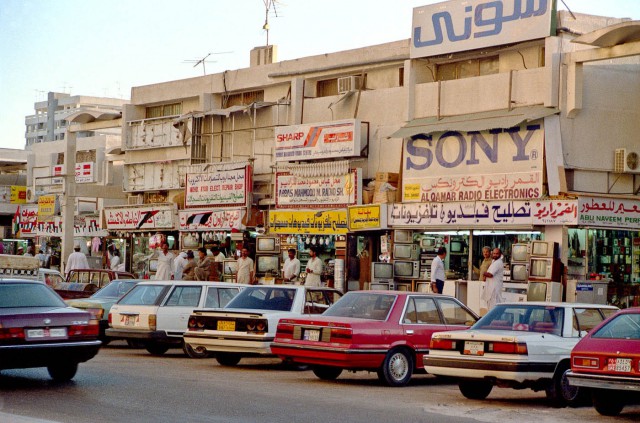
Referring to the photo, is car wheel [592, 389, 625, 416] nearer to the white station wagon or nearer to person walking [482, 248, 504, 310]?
the white station wagon

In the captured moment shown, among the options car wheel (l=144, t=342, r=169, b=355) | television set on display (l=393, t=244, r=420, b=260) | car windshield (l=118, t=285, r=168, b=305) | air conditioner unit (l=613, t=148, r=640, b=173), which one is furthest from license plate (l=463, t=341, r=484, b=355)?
television set on display (l=393, t=244, r=420, b=260)

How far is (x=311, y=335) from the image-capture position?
53.0ft

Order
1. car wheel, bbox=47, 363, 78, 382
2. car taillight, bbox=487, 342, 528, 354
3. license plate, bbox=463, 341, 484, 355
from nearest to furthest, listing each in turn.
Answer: car taillight, bbox=487, 342, 528, 354 < license plate, bbox=463, 341, 484, 355 < car wheel, bbox=47, 363, 78, 382

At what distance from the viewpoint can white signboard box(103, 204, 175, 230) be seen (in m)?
38.7

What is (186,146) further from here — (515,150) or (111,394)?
(111,394)

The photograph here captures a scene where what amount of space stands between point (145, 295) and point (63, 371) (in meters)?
5.10

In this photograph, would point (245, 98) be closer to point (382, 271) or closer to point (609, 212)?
point (382, 271)

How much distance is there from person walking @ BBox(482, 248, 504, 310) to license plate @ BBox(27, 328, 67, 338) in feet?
38.4

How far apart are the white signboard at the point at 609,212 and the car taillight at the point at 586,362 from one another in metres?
12.7

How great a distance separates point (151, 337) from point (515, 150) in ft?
36.4

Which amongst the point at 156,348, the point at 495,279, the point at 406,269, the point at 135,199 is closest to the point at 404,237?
the point at 406,269

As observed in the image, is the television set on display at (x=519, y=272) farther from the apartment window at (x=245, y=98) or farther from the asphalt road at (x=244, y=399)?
the apartment window at (x=245, y=98)

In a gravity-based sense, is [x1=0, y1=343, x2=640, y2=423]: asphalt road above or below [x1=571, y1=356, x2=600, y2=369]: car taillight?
below

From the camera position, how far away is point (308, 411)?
12.9 m
